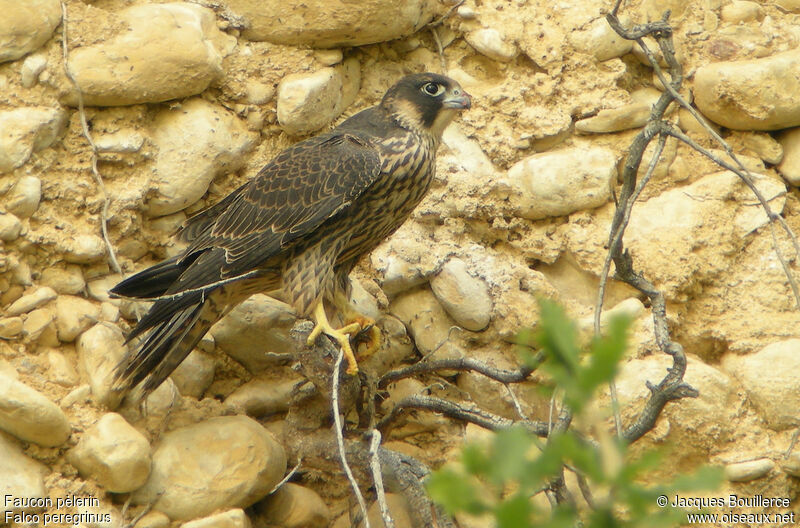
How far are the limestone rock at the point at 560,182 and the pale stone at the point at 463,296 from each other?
0.39 meters

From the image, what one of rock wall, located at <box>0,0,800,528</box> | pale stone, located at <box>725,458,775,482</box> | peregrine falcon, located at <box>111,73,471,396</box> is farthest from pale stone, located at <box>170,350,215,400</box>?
pale stone, located at <box>725,458,775,482</box>

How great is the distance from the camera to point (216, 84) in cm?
392

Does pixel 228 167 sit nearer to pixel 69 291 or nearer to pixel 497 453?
pixel 69 291

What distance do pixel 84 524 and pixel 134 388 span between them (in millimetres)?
515

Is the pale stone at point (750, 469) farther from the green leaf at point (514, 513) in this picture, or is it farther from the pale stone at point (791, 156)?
the green leaf at point (514, 513)

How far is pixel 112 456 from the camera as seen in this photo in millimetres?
2969

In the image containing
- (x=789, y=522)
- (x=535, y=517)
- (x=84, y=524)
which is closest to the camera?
(x=535, y=517)

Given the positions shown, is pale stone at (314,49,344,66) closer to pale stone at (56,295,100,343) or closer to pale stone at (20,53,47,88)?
pale stone at (20,53,47,88)

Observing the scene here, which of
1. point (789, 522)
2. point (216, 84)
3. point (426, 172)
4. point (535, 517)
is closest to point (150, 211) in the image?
point (216, 84)

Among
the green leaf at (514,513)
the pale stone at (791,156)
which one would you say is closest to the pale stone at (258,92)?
the pale stone at (791,156)

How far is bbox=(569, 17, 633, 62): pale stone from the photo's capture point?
4.00 meters

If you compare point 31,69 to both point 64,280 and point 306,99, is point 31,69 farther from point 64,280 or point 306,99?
point 306,99

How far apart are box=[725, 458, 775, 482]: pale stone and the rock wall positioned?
0.04ft

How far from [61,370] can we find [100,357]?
0.14 m
